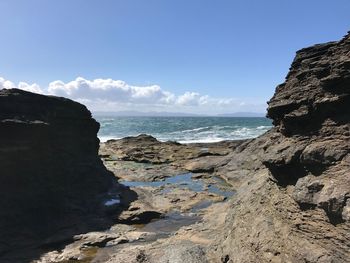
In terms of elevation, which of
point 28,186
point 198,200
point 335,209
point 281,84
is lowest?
point 198,200

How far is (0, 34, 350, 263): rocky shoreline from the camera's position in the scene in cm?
1269

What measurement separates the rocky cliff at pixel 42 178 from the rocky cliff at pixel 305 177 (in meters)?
10.0

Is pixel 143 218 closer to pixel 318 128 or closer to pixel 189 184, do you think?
pixel 189 184

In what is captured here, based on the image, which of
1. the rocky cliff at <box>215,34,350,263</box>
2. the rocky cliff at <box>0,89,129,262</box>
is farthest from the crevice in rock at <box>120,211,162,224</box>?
the rocky cliff at <box>215,34,350,263</box>

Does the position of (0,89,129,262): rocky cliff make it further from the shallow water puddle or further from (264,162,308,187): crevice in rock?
(264,162,308,187): crevice in rock

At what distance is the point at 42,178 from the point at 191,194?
10775 mm

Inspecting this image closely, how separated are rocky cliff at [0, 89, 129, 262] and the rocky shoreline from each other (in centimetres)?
7

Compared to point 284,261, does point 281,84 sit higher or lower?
higher

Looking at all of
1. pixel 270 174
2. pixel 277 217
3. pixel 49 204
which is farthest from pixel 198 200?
pixel 277 217

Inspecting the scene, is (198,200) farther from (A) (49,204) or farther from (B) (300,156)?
(B) (300,156)

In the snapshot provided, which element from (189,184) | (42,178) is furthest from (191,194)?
(42,178)

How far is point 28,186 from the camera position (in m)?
22.9

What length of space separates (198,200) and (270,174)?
12.4m

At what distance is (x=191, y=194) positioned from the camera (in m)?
29.6
